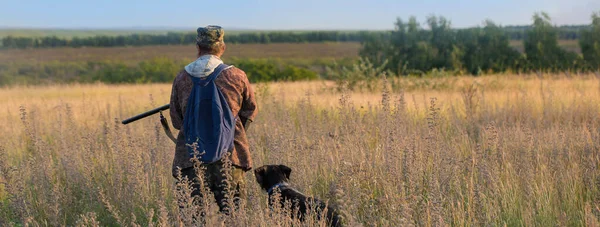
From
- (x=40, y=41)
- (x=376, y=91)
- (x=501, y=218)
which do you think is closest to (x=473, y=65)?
(x=376, y=91)

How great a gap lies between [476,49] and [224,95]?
32413 millimetres

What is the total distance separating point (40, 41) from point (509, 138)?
85886 millimetres

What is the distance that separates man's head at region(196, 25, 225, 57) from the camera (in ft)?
14.0

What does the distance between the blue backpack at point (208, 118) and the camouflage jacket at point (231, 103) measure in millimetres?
74

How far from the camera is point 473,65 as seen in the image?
33906 mm

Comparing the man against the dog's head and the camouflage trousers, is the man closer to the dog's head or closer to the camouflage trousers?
the camouflage trousers

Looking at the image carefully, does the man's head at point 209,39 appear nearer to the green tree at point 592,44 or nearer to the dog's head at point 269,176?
the dog's head at point 269,176

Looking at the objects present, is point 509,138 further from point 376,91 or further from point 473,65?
point 473,65

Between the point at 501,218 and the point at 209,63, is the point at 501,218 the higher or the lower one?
the lower one

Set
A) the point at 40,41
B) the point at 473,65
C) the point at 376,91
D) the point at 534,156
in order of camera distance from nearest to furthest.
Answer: the point at 534,156 → the point at 376,91 → the point at 473,65 → the point at 40,41

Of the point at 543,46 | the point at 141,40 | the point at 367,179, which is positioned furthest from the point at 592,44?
the point at 141,40

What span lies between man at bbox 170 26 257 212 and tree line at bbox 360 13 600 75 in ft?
90.2

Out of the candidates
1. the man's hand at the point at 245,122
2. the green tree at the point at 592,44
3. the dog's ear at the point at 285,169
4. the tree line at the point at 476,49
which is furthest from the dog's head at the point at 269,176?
the green tree at the point at 592,44

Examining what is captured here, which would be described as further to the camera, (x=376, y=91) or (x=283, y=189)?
(x=376, y=91)
